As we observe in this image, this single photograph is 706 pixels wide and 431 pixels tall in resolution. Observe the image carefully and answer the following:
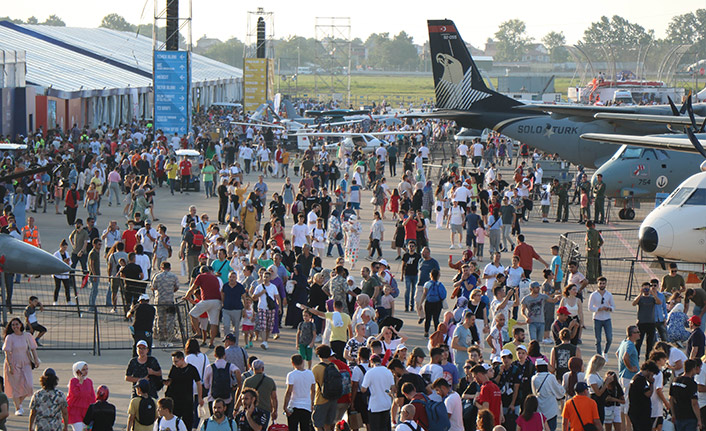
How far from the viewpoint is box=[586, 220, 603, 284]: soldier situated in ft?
61.4

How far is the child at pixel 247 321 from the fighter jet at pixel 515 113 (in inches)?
801

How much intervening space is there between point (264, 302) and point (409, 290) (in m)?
3.61

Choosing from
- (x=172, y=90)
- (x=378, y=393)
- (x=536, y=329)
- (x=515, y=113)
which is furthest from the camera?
(x=172, y=90)

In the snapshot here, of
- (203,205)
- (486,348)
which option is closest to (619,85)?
(203,205)

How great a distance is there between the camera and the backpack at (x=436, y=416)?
9109 millimetres

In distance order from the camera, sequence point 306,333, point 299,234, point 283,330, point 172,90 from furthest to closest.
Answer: point 172,90, point 299,234, point 283,330, point 306,333

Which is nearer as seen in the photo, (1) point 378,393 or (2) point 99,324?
(1) point 378,393

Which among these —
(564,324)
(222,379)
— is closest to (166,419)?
(222,379)

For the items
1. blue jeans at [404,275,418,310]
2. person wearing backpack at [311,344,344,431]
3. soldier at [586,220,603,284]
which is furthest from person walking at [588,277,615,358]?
person wearing backpack at [311,344,344,431]

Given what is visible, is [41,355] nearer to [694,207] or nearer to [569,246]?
[569,246]

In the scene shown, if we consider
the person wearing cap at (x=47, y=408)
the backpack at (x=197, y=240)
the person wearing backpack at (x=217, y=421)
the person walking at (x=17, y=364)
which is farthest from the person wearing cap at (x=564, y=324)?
the backpack at (x=197, y=240)

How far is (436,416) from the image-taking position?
29.9 feet

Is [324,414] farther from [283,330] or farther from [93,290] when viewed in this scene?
[93,290]

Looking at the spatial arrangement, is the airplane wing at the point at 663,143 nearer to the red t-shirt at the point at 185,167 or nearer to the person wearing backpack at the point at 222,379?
the person wearing backpack at the point at 222,379
